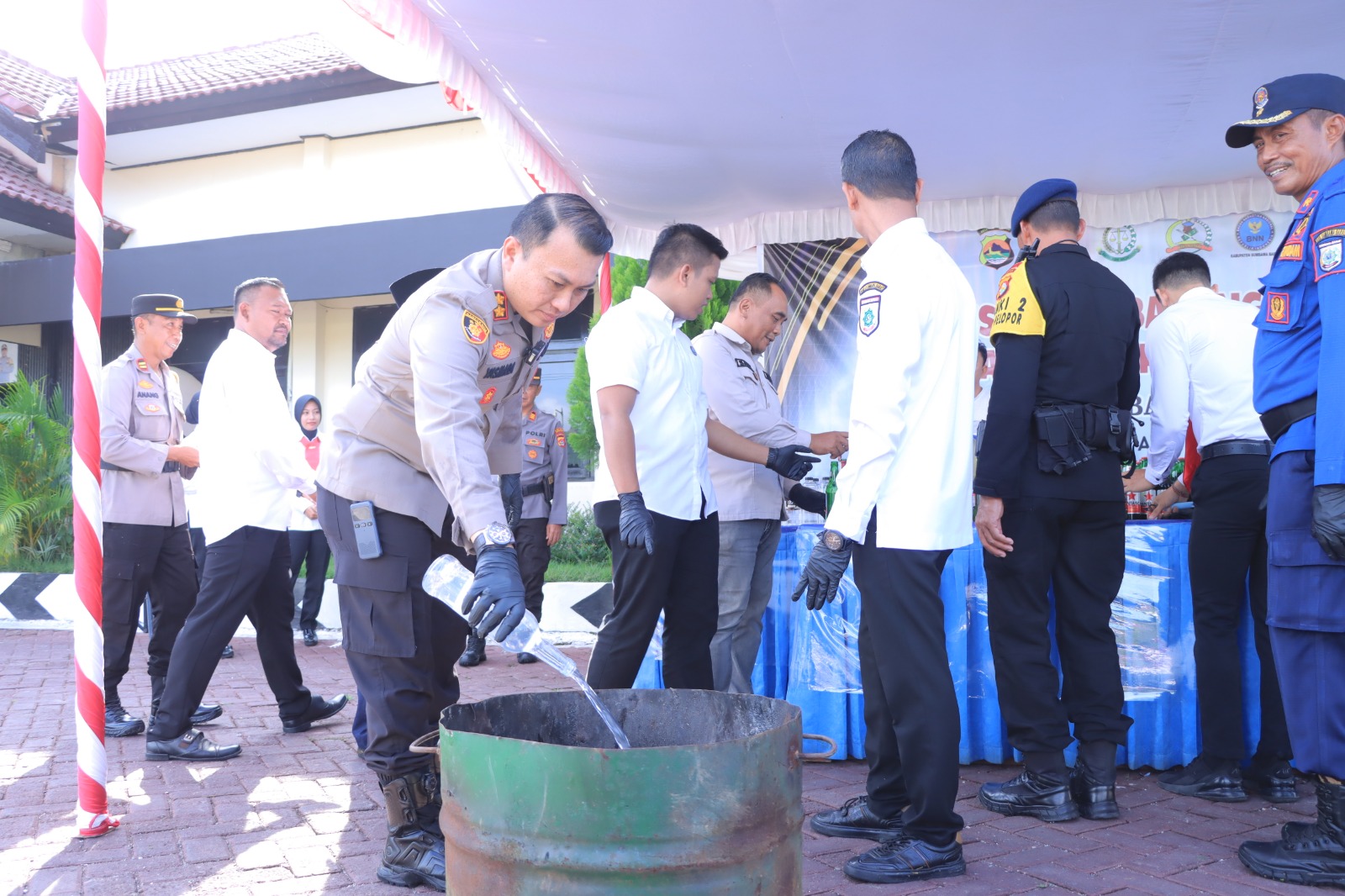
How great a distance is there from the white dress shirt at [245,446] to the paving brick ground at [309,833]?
38.3 inches

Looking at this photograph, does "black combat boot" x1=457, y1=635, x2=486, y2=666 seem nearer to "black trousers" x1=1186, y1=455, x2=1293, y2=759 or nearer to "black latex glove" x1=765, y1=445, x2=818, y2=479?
"black latex glove" x1=765, y1=445, x2=818, y2=479

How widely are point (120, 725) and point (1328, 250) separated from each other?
4.74 m

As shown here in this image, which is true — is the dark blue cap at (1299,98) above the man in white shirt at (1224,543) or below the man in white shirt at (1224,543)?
above

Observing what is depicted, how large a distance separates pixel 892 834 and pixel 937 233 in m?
4.16

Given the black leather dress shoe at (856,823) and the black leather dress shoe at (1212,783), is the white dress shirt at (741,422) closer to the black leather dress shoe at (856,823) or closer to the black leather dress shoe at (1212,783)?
the black leather dress shoe at (856,823)

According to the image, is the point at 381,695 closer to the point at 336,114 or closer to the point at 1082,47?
the point at 1082,47

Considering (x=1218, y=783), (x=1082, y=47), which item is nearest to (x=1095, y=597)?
(x=1218, y=783)

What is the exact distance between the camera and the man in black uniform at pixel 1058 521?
122 inches

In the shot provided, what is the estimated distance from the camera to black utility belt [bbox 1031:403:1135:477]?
3.10 metres

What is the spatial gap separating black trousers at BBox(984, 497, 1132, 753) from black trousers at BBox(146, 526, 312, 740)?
9.37 feet

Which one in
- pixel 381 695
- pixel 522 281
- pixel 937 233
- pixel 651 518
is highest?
pixel 937 233

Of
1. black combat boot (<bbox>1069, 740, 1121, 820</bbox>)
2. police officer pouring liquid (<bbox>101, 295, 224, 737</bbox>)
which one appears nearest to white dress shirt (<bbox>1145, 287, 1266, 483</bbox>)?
black combat boot (<bbox>1069, 740, 1121, 820</bbox>)

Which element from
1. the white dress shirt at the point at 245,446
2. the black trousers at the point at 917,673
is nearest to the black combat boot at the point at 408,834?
the black trousers at the point at 917,673

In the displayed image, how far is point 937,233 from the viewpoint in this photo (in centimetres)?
595
